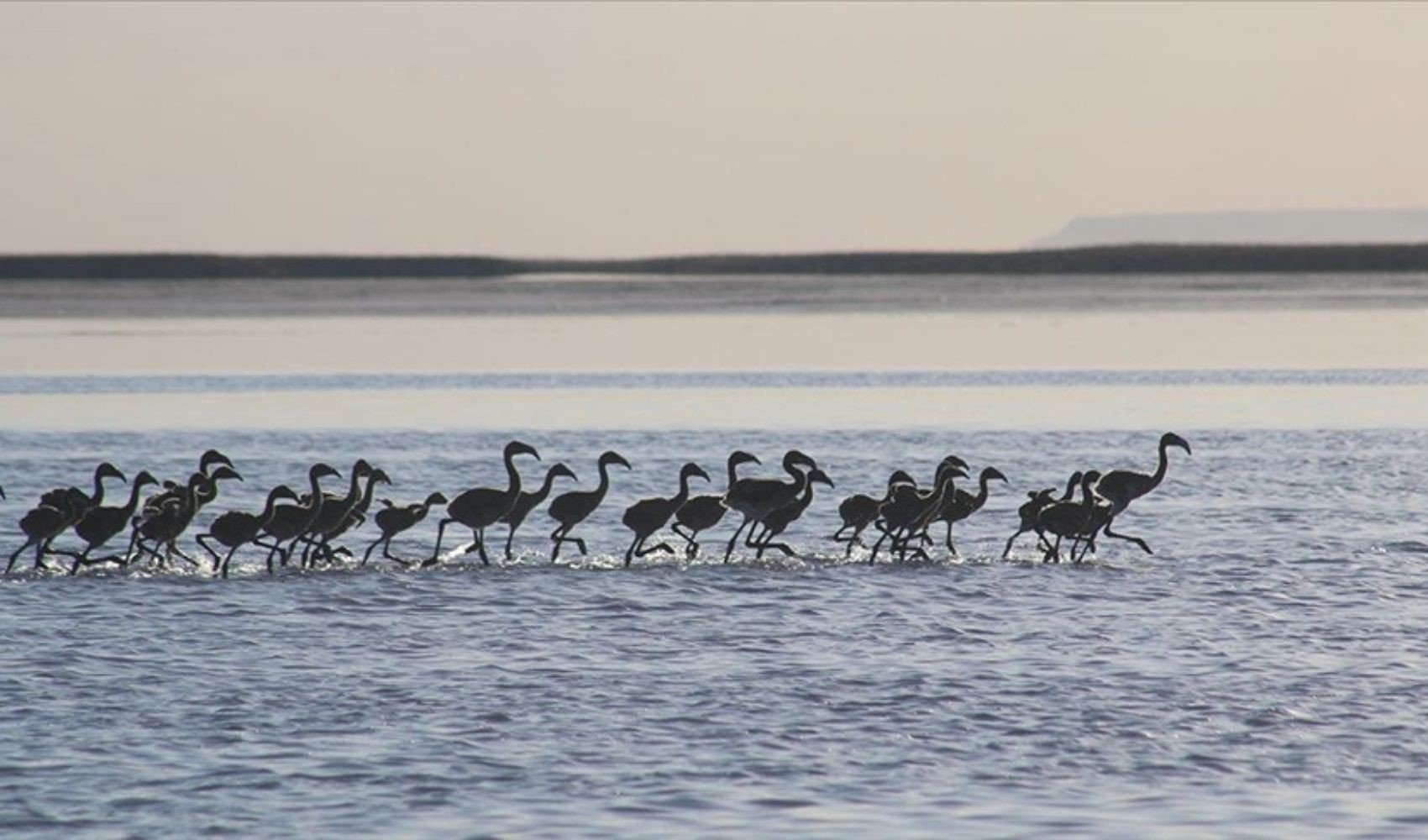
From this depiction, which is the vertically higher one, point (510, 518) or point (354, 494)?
point (354, 494)

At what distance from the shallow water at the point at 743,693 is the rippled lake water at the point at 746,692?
→ 37 mm

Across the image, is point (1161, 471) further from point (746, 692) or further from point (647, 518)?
point (746, 692)

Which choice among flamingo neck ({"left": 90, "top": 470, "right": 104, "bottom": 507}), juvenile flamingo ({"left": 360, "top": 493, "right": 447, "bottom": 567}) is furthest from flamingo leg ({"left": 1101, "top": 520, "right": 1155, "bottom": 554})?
flamingo neck ({"left": 90, "top": 470, "right": 104, "bottom": 507})

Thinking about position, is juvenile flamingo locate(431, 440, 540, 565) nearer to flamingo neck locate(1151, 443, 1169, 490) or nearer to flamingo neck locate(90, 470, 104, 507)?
flamingo neck locate(90, 470, 104, 507)

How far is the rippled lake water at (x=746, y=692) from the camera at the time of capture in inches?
463

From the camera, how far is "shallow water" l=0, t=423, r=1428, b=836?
11.8 metres

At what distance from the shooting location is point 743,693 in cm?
1462

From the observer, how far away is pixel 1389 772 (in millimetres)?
12266

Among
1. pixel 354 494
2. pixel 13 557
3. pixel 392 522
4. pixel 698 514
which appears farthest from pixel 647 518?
pixel 13 557

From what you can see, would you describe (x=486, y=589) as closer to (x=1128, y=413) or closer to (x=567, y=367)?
(x=1128, y=413)

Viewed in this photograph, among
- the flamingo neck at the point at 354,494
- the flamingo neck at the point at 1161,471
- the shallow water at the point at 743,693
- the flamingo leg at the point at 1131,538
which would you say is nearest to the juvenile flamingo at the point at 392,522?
the flamingo neck at the point at 354,494

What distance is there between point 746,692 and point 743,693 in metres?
0.04

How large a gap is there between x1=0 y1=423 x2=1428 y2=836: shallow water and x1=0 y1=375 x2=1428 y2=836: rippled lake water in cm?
4

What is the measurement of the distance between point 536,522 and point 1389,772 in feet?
49.6
